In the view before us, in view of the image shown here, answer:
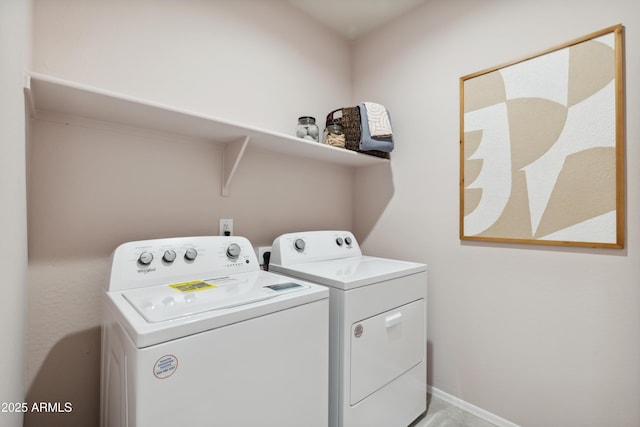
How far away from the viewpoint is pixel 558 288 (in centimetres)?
138

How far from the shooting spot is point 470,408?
5.42 ft

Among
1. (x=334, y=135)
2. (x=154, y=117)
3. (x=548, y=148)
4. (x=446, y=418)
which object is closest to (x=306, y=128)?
(x=334, y=135)

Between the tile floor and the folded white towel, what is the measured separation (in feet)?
5.38

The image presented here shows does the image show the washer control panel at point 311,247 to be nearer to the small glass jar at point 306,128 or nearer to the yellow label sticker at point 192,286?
the yellow label sticker at point 192,286

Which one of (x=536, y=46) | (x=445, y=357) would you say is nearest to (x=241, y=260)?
(x=445, y=357)

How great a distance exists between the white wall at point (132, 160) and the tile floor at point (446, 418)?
1.32 meters

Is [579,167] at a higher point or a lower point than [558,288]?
higher

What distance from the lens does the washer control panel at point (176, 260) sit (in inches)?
42.1

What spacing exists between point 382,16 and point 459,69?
2.36 feet

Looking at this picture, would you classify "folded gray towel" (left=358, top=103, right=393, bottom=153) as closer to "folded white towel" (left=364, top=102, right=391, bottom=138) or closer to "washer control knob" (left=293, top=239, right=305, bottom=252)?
"folded white towel" (left=364, top=102, right=391, bottom=138)

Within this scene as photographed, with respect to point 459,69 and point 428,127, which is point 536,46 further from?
point 428,127

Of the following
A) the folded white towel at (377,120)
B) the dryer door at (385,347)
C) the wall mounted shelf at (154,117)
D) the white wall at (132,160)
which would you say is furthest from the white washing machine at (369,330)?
the folded white towel at (377,120)

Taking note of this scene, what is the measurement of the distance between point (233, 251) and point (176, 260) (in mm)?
239

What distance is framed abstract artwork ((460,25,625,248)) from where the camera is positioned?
1249 mm
